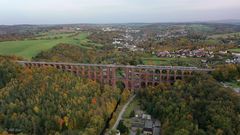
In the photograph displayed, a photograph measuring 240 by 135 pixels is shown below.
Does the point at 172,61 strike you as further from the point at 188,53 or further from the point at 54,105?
the point at 54,105

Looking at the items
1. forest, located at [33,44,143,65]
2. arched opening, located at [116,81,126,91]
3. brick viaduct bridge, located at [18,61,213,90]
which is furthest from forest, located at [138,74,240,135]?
forest, located at [33,44,143,65]

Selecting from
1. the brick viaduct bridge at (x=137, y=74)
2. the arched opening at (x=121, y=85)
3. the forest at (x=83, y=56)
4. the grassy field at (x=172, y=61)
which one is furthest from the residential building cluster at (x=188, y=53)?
the arched opening at (x=121, y=85)

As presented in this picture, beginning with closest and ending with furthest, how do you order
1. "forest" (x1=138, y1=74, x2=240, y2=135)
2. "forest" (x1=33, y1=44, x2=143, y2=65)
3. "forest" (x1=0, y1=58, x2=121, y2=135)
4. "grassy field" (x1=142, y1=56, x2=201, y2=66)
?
"forest" (x1=138, y1=74, x2=240, y2=135) → "forest" (x1=0, y1=58, x2=121, y2=135) → "grassy field" (x1=142, y1=56, x2=201, y2=66) → "forest" (x1=33, y1=44, x2=143, y2=65)

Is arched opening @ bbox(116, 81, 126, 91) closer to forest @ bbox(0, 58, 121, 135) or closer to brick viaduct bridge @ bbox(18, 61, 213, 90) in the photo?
brick viaduct bridge @ bbox(18, 61, 213, 90)

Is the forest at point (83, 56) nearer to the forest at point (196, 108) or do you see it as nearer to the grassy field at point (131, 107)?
the grassy field at point (131, 107)

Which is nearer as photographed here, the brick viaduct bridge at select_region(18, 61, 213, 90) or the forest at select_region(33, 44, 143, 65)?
the brick viaduct bridge at select_region(18, 61, 213, 90)

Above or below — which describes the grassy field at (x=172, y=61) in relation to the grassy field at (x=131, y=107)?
above
